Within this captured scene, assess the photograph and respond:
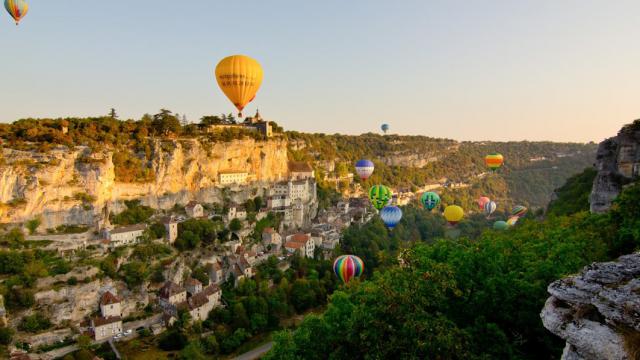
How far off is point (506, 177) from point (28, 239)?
70.5m

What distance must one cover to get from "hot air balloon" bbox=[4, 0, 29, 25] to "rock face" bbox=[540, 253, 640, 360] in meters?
29.8

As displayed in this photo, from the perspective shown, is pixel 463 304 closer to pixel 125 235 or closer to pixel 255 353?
pixel 255 353

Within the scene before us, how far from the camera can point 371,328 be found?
19.2 feet

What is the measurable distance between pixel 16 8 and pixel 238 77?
13347 millimetres

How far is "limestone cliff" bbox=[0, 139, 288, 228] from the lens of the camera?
2225 cm

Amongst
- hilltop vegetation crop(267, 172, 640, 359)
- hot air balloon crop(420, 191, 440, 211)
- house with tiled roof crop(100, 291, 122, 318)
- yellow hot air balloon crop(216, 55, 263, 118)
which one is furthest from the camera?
hot air balloon crop(420, 191, 440, 211)

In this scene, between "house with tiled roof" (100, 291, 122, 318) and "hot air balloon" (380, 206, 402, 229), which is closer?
"house with tiled roof" (100, 291, 122, 318)

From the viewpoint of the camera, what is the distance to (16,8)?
2239 cm

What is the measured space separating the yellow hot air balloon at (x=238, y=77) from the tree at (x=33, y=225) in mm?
13726

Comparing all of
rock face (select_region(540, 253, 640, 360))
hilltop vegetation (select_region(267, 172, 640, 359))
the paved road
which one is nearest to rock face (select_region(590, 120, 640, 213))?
hilltop vegetation (select_region(267, 172, 640, 359))

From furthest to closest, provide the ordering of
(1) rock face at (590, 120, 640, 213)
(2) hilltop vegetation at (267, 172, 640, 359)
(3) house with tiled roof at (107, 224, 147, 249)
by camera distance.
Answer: (3) house with tiled roof at (107, 224, 147, 249), (1) rock face at (590, 120, 640, 213), (2) hilltop vegetation at (267, 172, 640, 359)

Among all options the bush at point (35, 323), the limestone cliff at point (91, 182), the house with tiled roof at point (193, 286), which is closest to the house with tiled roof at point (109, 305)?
the bush at point (35, 323)

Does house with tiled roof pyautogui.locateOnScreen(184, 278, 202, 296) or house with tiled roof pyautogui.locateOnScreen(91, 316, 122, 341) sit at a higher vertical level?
house with tiled roof pyautogui.locateOnScreen(184, 278, 202, 296)

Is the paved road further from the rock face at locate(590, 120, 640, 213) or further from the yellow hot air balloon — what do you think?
the rock face at locate(590, 120, 640, 213)
